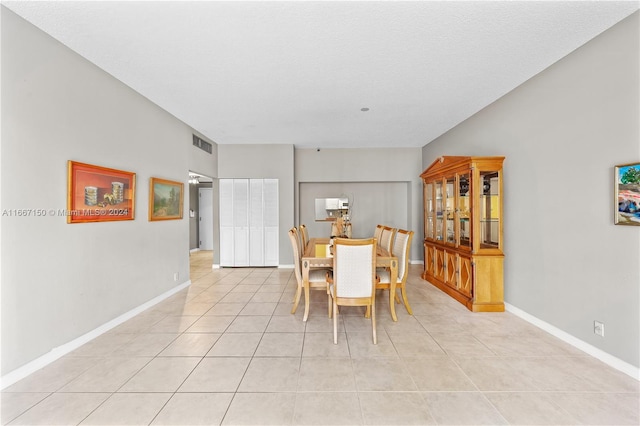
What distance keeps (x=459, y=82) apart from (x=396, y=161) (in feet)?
11.2

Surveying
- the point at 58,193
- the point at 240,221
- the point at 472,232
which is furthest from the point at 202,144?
the point at 472,232

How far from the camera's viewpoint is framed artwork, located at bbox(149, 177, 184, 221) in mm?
3754

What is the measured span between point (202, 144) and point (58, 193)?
3.07 meters

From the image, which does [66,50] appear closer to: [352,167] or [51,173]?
[51,173]

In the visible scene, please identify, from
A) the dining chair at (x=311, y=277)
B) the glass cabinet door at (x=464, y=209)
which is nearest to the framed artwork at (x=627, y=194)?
the glass cabinet door at (x=464, y=209)

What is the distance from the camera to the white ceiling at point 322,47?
6.65 ft

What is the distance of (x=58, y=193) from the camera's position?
2426mm

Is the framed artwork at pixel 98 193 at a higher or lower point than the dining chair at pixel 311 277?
higher

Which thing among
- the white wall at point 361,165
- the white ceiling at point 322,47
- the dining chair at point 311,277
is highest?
the white ceiling at point 322,47

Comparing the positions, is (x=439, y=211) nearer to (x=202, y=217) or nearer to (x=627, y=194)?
(x=627, y=194)

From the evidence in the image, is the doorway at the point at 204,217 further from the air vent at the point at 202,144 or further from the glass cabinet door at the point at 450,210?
the glass cabinet door at the point at 450,210

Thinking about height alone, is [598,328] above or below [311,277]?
below

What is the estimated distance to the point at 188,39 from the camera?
2.34 m

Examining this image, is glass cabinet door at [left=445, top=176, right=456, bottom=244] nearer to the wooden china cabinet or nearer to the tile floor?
the wooden china cabinet
